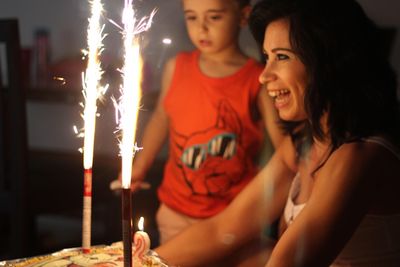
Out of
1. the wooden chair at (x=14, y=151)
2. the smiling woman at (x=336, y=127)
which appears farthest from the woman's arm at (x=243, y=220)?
the wooden chair at (x=14, y=151)

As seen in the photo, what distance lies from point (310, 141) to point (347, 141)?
16 centimetres

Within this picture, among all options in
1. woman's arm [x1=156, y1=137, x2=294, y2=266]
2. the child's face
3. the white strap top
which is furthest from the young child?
the white strap top

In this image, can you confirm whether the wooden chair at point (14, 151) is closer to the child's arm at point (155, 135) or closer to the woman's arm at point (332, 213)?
the child's arm at point (155, 135)

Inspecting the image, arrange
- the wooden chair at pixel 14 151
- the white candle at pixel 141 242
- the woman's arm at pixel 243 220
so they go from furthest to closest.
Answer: the wooden chair at pixel 14 151 < the woman's arm at pixel 243 220 < the white candle at pixel 141 242

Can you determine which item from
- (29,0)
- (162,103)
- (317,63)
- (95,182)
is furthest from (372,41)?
(29,0)

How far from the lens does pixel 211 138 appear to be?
1.44 meters

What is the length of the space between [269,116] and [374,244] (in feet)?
1.33

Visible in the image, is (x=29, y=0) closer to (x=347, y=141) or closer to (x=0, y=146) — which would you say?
(x=0, y=146)

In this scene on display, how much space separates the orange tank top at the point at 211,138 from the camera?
1.42m

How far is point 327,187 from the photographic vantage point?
39.4 inches

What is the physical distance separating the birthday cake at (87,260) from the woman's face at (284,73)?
1.11ft

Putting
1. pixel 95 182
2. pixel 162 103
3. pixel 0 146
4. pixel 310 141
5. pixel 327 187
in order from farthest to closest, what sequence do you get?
pixel 95 182 < pixel 0 146 < pixel 162 103 < pixel 310 141 < pixel 327 187

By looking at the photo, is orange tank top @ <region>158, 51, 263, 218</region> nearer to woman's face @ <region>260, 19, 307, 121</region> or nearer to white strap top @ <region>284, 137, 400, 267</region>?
woman's face @ <region>260, 19, 307, 121</region>

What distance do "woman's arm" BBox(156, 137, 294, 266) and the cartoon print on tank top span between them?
0.15 metres
